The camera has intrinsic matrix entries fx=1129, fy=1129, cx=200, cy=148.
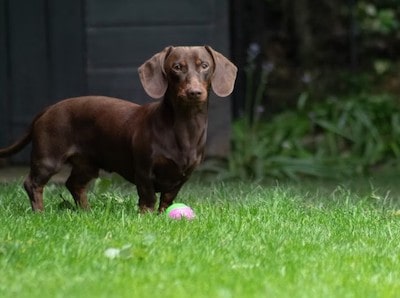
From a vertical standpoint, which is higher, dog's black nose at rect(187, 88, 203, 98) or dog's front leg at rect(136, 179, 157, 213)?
dog's black nose at rect(187, 88, 203, 98)

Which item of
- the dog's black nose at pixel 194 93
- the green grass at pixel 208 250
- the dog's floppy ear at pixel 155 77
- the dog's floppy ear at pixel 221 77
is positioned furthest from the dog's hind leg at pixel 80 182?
the dog's black nose at pixel 194 93

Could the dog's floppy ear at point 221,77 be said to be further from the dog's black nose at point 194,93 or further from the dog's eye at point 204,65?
the dog's black nose at point 194,93

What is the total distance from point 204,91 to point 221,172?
3.89 m

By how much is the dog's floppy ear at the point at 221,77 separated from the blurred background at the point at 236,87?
3415mm

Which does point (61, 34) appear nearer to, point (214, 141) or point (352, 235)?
point (214, 141)

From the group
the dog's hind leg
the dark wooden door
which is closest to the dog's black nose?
the dog's hind leg

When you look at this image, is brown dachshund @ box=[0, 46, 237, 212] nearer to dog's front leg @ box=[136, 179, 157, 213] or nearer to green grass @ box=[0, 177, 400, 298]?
dog's front leg @ box=[136, 179, 157, 213]

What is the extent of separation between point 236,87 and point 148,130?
15.4 feet

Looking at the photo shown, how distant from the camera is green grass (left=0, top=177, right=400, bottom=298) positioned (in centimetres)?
466

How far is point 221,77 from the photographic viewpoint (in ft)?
21.4

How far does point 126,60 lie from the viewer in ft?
33.3

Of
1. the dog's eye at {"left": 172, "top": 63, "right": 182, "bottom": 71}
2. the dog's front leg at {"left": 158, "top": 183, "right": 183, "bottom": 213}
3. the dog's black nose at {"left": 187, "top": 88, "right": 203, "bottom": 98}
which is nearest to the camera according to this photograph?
the dog's black nose at {"left": 187, "top": 88, "right": 203, "bottom": 98}

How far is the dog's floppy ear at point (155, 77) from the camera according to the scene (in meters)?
6.46

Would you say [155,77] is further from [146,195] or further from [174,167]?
[146,195]
